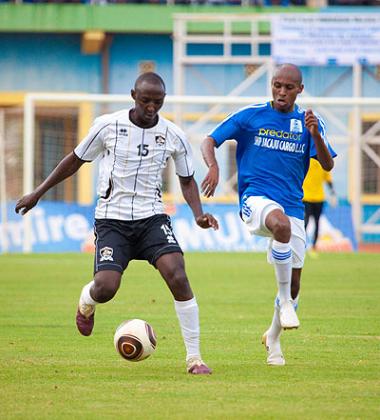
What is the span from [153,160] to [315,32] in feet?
69.9

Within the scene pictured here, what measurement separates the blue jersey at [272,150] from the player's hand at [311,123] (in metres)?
0.33

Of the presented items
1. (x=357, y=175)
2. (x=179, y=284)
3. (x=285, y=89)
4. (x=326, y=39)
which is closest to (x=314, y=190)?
(x=357, y=175)

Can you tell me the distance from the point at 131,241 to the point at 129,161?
0.61 m

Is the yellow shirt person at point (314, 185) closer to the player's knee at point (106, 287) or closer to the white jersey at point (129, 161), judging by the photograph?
the white jersey at point (129, 161)

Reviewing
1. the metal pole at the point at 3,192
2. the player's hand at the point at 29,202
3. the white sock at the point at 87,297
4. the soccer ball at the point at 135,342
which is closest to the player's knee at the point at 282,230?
the soccer ball at the point at 135,342

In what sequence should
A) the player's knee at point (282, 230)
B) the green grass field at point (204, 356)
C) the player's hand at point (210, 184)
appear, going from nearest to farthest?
the green grass field at point (204, 356)
the player's knee at point (282, 230)
the player's hand at point (210, 184)

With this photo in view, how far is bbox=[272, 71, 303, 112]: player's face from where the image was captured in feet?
31.0

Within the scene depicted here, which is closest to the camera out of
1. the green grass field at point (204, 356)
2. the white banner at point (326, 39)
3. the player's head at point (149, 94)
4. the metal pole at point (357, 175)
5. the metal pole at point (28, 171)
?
the green grass field at point (204, 356)

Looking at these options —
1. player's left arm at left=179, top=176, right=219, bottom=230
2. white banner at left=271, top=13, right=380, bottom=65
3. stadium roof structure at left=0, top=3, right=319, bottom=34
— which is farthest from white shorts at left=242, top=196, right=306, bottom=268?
stadium roof structure at left=0, top=3, right=319, bottom=34

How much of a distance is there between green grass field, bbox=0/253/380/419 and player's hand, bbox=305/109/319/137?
1.82 metres

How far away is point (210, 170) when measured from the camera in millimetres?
9273

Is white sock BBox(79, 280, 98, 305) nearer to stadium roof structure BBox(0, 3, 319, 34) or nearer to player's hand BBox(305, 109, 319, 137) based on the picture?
player's hand BBox(305, 109, 319, 137)

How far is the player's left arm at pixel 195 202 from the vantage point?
8781 mm

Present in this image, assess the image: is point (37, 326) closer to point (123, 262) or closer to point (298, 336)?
point (298, 336)
